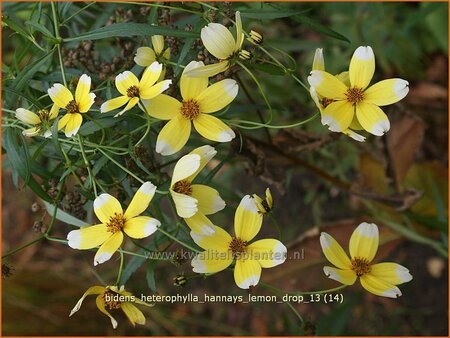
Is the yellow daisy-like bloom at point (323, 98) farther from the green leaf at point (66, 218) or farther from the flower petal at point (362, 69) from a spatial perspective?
the green leaf at point (66, 218)

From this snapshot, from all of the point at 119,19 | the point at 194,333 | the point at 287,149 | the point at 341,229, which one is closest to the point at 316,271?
the point at 341,229

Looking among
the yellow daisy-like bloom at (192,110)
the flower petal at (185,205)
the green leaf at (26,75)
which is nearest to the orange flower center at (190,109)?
the yellow daisy-like bloom at (192,110)

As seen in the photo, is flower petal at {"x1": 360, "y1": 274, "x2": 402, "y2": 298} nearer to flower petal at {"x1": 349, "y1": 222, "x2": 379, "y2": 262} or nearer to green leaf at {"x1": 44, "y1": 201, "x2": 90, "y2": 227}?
flower petal at {"x1": 349, "y1": 222, "x2": 379, "y2": 262}

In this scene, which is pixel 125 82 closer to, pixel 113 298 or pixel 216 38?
pixel 216 38

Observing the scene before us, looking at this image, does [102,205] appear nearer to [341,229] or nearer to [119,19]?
[119,19]

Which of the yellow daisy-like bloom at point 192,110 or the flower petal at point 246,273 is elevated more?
the yellow daisy-like bloom at point 192,110

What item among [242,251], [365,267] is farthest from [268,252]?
[365,267]
